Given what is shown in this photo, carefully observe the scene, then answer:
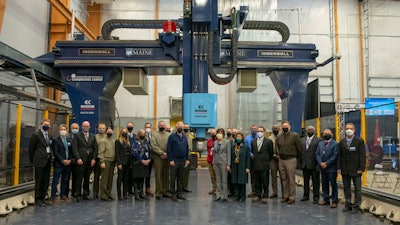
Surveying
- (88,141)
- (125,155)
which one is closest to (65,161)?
(88,141)

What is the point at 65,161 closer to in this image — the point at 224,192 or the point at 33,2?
the point at 224,192

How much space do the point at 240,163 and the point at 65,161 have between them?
3.40 metres

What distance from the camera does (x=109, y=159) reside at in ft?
25.1

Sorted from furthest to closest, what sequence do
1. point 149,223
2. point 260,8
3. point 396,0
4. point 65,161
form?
1. point 396,0
2. point 260,8
3. point 65,161
4. point 149,223

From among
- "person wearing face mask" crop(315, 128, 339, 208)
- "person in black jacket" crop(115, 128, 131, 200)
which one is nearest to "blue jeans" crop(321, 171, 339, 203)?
"person wearing face mask" crop(315, 128, 339, 208)

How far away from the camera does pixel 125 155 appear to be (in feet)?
25.2

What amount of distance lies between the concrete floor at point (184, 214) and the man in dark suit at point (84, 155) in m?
→ 0.40

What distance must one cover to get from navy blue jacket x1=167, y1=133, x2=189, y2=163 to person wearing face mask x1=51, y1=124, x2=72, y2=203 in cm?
195

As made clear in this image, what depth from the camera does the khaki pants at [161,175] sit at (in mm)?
7740

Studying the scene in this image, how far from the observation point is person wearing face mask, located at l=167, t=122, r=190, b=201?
7559 millimetres

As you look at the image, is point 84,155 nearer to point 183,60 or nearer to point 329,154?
point 183,60

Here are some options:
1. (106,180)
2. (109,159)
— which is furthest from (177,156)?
(106,180)

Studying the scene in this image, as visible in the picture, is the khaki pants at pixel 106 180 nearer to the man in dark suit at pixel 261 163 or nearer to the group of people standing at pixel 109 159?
the group of people standing at pixel 109 159

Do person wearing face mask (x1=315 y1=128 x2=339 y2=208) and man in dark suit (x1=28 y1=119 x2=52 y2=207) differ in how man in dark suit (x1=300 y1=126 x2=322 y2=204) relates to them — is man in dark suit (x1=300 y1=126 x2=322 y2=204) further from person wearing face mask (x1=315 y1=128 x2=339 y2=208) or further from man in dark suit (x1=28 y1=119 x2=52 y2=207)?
man in dark suit (x1=28 y1=119 x2=52 y2=207)
